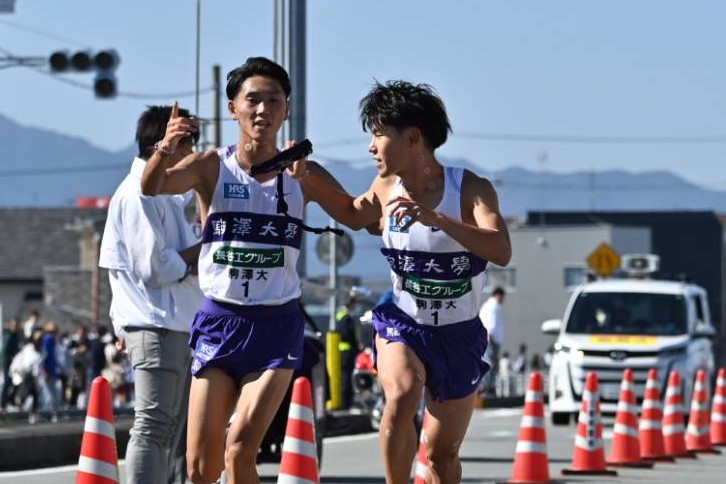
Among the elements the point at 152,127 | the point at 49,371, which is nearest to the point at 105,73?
the point at 49,371

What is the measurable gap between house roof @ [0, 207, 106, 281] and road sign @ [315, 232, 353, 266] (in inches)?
3064

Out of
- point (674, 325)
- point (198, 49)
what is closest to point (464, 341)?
point (198, 49)

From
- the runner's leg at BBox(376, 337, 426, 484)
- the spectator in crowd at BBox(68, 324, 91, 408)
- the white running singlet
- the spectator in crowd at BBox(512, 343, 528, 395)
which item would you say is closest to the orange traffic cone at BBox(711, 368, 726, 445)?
the white running singlet

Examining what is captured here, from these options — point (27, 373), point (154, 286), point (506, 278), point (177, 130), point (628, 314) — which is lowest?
point (27, 373)

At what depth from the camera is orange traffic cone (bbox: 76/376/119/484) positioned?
9166 mm

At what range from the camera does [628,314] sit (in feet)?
82.9

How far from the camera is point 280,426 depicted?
13.2 meters

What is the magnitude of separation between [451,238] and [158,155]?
1426mm

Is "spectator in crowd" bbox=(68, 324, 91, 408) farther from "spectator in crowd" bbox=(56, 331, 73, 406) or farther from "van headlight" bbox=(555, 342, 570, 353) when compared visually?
"van headlight" bbox=(555, 342, 570, 353)

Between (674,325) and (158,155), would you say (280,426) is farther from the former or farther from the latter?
(674,325)

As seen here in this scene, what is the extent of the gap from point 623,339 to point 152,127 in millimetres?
15406

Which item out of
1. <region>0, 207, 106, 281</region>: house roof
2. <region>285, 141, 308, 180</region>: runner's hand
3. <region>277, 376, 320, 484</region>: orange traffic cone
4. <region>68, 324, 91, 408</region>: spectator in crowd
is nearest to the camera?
<region>285, 141, 308, 180</region>: runner's hand

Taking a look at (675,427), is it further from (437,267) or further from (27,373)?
(27,373)

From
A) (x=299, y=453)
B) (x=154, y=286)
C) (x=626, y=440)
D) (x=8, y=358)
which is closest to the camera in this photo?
(x=299, y=453)
